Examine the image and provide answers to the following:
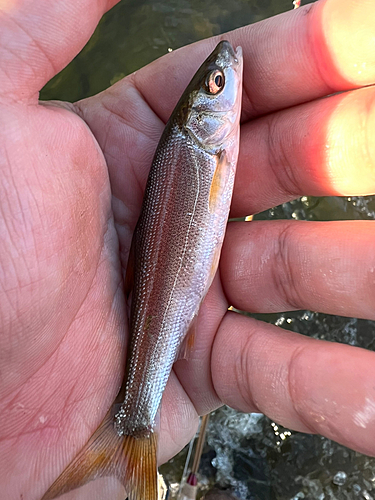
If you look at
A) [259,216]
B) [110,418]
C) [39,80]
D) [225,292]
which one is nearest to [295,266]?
[225,292]

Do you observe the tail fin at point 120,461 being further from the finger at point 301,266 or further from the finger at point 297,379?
the finger at point 301,266

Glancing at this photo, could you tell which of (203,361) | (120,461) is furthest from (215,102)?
(120,461)

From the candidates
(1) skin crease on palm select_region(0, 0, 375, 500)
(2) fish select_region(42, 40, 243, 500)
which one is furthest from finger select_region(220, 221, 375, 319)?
(2) fish select_region(42, 40, 243, 500)

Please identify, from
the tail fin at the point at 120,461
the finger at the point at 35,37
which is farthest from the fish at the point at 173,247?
the finger at the point at 35,37

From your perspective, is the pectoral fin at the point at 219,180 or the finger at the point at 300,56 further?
the pectoral fin at the point at 219,180

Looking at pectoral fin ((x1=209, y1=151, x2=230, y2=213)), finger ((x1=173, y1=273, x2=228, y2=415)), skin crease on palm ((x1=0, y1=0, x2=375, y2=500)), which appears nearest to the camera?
skin crease on palm ((x1=0, y1=0, x2=375, y2=500))

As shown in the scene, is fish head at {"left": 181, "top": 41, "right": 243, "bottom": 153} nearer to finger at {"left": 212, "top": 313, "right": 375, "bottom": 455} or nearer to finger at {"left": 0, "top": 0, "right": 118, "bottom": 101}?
finger at {"left": 0, "top": 0, "right": 118, "bottom": 101}
